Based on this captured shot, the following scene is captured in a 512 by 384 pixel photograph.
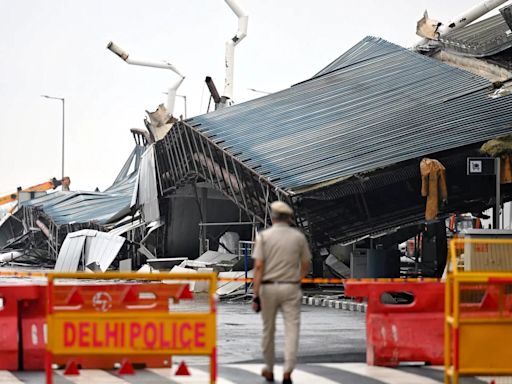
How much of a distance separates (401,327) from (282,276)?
109 inches

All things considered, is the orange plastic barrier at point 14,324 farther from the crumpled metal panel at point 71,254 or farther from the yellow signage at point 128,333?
the crumpled metal panel at point 71,254

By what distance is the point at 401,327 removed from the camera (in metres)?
15.0

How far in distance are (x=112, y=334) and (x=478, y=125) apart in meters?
23.7

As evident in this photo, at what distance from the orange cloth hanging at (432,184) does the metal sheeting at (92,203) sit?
114 ft

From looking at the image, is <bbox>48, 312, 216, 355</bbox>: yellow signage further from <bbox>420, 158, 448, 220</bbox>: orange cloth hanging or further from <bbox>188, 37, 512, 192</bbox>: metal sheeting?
<bbox>188, 37, 512, 192</bbox>: metal sheeting

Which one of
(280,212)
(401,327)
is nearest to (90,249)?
(401,327)

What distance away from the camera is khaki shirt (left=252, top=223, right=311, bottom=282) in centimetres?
1273

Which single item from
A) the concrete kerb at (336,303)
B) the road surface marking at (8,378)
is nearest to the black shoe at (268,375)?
the road surface marking at (8,378)

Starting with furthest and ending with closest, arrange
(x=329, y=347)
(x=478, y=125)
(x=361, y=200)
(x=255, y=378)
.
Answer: (x=361, y=200) < (x=478, y=125) < (x=329, y=347) < (x=255, y=378)

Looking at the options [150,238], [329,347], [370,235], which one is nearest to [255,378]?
[329,347]

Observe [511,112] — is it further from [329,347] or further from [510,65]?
[329,347]

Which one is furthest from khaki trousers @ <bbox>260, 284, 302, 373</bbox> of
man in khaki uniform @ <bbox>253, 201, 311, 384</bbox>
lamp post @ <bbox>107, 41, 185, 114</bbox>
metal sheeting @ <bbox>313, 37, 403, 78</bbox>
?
lamp post @ <bbox>107, 41, 185, 114</bbox>

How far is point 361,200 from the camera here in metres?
36.5

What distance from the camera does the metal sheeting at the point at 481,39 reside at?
41.2 meters
